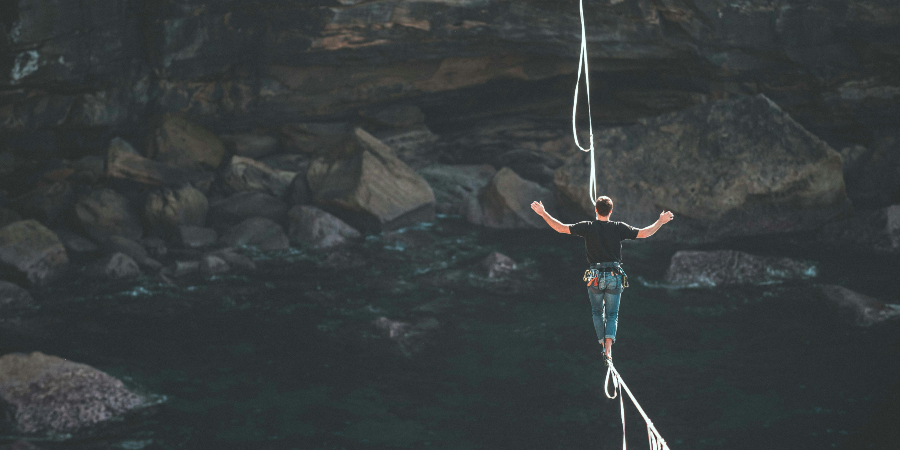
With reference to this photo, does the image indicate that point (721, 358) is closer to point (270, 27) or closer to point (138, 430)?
point (138, 430)

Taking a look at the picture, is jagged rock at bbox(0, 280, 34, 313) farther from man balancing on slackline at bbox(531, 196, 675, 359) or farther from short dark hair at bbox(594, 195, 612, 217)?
short dark hair at bbox(594, 195, 612, 217)

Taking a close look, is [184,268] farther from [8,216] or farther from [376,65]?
[376,65]

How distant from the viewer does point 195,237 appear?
1923 cm

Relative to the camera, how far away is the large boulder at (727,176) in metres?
17.9

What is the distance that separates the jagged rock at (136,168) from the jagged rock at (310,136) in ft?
11.2

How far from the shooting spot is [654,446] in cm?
1019

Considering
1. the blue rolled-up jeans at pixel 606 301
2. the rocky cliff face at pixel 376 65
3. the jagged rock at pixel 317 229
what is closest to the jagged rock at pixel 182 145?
the rocky cliff face at pixel 376 65

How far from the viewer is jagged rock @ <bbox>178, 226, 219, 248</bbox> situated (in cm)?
1906

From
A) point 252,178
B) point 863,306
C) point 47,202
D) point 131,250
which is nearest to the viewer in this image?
point 863,306

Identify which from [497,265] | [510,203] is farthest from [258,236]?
[510,203]

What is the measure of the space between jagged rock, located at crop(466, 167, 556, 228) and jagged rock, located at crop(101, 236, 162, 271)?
27.4 feet

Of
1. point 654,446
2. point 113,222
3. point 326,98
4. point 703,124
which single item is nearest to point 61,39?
point 113,222

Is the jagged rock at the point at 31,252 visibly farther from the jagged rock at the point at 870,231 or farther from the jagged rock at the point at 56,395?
the jagged rock at the point at 870,231

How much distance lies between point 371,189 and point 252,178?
3960mm
